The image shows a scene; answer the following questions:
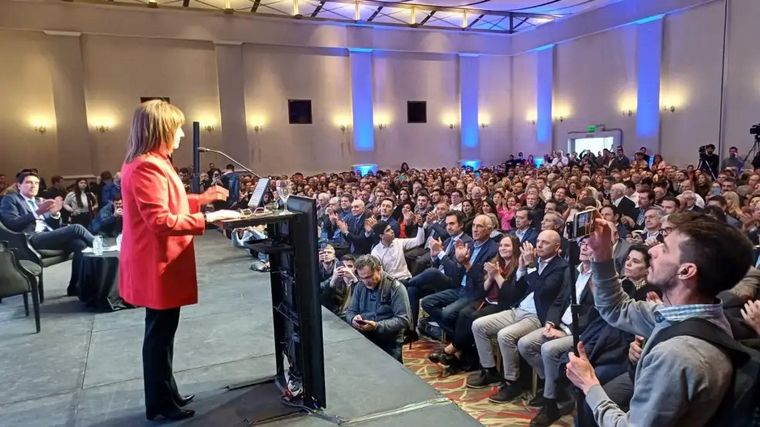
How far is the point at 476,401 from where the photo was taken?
341cm

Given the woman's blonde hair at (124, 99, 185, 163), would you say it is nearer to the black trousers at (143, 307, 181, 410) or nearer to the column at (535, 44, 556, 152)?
the black trousers at (143, 307, 181, 410)

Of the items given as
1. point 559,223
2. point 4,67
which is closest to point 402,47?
point 4,67

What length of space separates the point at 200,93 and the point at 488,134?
967cm

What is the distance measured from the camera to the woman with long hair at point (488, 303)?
3.78 metres

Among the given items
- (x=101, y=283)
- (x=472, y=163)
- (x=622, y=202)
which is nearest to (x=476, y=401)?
(x=101, y=283)

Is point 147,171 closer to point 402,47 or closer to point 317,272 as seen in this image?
point 317,272

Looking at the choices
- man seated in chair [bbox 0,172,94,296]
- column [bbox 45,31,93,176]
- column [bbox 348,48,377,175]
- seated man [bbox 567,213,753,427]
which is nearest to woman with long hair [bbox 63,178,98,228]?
man seated in chair [bbox 0,172,94,296]

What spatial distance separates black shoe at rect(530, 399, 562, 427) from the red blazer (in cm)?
204

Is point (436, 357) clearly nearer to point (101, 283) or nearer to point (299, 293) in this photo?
point (299, 293)

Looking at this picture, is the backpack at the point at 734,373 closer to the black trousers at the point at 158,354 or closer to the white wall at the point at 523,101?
the black trousers at the point at 158,354

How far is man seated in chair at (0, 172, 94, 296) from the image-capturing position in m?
5.08

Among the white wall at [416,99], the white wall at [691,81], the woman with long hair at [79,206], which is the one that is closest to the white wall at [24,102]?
the woman with long hair at [79,206]

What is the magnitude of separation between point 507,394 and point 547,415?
415 mm

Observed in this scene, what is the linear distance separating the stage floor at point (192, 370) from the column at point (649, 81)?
12782 millimetres
